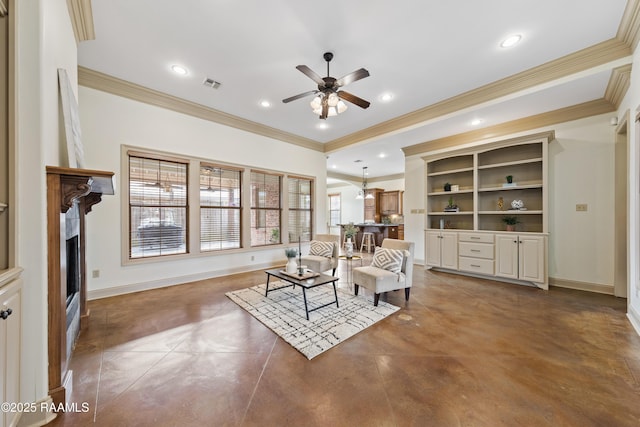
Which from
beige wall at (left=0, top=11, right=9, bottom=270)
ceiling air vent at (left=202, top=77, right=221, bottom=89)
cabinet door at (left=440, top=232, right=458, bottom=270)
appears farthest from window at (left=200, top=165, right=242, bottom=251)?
cabinet door at (left=440, top=232, right=458, bottom=270)

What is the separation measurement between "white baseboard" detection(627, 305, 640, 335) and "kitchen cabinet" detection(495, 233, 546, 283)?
1.16 meters

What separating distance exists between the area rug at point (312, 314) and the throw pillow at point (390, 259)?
1.63 ft

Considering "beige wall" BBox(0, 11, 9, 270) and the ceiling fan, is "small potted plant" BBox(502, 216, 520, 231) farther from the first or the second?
"beige wall" BBox(0, 11, 9, 270)

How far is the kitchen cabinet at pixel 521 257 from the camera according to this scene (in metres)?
4.05

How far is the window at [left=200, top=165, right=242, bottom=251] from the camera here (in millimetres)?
4723

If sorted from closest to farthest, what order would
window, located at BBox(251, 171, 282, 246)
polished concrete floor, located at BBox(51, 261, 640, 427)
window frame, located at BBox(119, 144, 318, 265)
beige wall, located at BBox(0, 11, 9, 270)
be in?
beige wall, located at BBox(0, 11, 9, 270)
polished concrete floor, located at BBox(51, 261, 640, 427)
window frame, located at BBox(119, 144, 318, 265)
window, located at BBox(251, 171, 282, 246)

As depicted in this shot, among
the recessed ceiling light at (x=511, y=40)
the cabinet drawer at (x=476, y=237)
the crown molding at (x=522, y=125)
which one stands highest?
the recessed ceiling light at (x=511, y=40)

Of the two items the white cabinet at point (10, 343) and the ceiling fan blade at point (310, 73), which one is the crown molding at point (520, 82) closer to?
the ceiling fan blade at point (310, 73)

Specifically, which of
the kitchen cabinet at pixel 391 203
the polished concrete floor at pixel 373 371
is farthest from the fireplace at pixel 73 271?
the kitchen cabinet at pixel 391 203

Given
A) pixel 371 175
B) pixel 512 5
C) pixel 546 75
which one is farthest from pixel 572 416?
pixel 371 175

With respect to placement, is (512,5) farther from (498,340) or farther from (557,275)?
(557,275)

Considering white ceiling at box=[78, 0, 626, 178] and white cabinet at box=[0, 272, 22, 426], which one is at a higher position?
white ceiling at box=[78, 0, 626, 178]

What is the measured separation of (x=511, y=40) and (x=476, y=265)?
12.1 ft

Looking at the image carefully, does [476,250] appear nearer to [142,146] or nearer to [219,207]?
[219,207]
